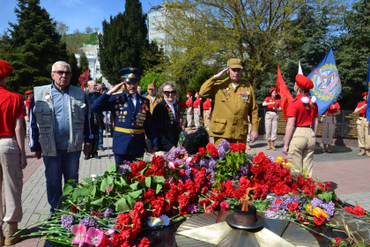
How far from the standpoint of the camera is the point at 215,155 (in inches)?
105

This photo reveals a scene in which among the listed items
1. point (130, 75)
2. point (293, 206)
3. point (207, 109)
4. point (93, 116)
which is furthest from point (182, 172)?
point (207, 109)

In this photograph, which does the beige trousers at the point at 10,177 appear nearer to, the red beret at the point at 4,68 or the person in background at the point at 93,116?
the red beret at the point at 4,68

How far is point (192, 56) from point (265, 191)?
523 inches

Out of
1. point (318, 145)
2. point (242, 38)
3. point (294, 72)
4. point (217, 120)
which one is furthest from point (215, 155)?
point (242, 38)

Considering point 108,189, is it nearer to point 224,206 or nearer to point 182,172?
point 182,172

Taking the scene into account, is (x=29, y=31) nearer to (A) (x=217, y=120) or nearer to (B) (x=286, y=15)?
(B) (x=286, y=15)

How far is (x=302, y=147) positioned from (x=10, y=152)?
410 cm

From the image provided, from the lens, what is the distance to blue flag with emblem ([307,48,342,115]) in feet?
24.8

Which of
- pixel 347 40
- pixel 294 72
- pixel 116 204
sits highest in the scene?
pixel 347 40

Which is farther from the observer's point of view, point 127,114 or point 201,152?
point 127,114

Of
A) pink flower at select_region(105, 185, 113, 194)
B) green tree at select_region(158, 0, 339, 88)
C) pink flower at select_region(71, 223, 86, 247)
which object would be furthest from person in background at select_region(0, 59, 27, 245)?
green tree at select_region(158, 0, 339, 88)

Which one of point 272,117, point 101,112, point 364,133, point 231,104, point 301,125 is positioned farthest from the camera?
point 272,117

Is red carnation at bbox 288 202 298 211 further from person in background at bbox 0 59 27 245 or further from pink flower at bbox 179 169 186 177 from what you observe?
person in background at bbox 0 59 27 245

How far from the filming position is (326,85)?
25.5 ft
